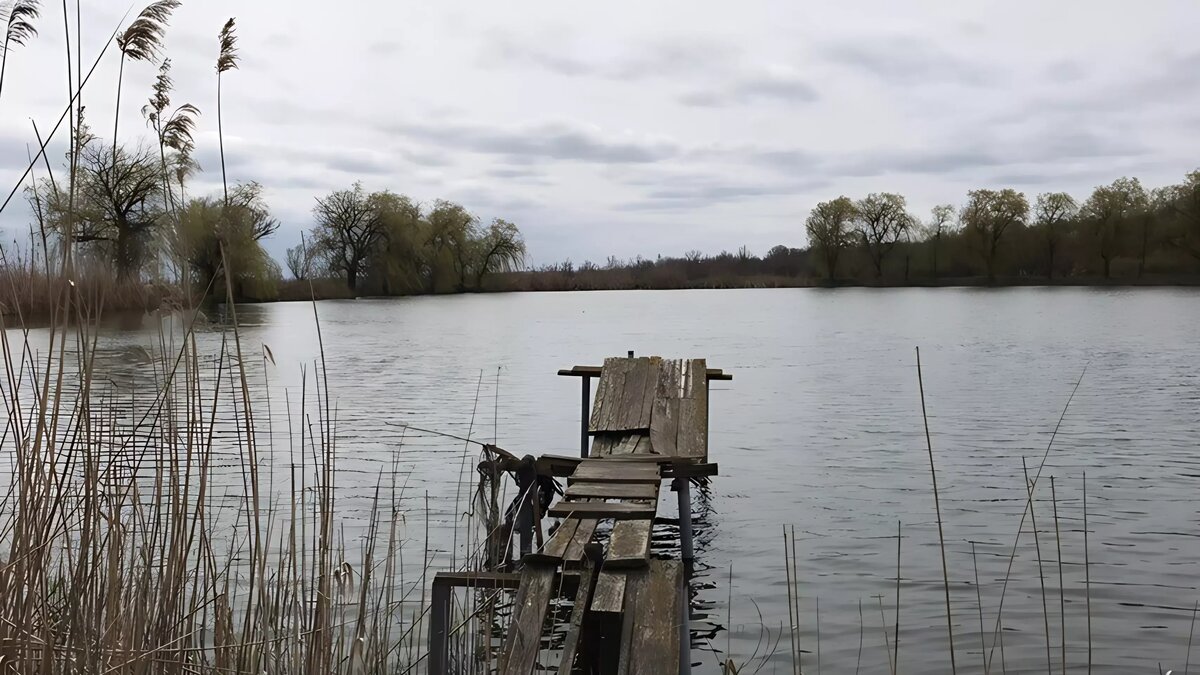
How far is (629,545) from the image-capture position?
4.52 meters

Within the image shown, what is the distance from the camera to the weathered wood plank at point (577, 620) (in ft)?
11.3

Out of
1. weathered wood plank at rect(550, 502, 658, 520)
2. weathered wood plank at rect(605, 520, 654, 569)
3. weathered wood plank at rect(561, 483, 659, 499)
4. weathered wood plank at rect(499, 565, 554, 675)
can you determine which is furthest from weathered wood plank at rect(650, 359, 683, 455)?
weathered wood plank at rect(499, 565, 554, 675)

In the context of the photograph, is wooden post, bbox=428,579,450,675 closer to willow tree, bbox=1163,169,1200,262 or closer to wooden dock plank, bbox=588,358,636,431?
wooden dock plank, bbox=588,358,636,431

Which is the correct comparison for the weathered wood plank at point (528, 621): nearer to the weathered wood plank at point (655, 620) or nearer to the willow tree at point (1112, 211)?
Result: the weathered wood plank at point (655, 620)

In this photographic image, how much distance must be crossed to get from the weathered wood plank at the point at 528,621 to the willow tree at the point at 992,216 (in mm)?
75393

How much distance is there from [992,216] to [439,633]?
76.4 m

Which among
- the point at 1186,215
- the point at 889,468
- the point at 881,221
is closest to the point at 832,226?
the point at 881,221

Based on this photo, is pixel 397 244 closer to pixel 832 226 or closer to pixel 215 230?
pixel 832 226

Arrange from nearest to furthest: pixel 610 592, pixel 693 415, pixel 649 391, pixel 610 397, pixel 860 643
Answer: pixel 610 592 < pixel 860 643 < pixel 693 415 < pixel 610 397 < pixel 649 391

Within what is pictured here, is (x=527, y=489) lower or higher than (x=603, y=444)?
lower

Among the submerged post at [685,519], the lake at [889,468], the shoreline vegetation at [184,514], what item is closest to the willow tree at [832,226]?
the lake at [889,468]

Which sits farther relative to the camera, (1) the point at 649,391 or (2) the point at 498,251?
(2) the point at 498,251

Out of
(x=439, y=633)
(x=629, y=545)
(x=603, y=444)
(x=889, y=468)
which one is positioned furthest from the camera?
(x=889, y=468)

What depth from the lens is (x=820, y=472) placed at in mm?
11117
